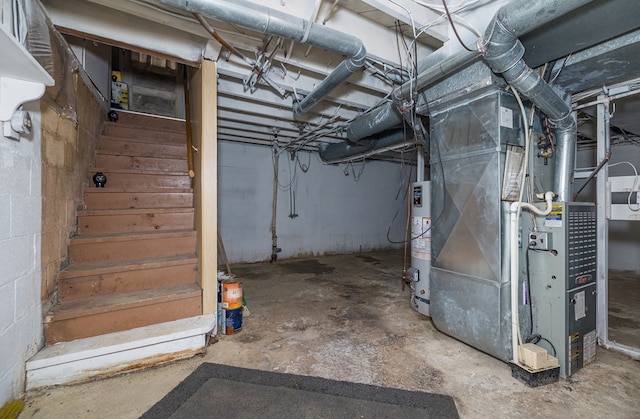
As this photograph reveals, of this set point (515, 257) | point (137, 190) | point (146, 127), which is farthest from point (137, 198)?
point (515, 257)

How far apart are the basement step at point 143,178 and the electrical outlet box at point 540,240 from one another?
3.15 meters

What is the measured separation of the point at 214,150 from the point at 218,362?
5.08ft

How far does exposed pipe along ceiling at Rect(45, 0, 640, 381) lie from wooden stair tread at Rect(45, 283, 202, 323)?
5.99 feet

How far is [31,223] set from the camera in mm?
1579

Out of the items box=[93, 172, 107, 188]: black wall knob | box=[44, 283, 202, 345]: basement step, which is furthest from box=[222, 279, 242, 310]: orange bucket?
box=[93, 172, 107, 188]: black wall knob

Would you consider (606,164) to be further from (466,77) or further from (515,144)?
(466,77)

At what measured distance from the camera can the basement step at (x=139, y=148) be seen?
119 inches

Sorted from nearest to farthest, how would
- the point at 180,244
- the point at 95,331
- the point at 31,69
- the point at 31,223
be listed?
the point at 31,69 → the point at 31,223 → the point at 95,331 → the point at 180,244

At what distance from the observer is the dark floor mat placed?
146 centimetres

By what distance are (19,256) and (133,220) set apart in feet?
3.51

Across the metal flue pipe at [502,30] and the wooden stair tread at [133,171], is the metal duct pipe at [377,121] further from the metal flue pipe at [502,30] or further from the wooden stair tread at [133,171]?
the wooden stair tread at [133,171]

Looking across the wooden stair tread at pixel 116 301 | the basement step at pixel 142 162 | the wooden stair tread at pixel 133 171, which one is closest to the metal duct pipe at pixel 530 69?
the wooden stair tread at pixel 116 301

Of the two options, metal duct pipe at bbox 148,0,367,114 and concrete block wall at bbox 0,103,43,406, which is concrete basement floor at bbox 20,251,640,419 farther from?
metal duct pipe at bbox 148,0,367,114

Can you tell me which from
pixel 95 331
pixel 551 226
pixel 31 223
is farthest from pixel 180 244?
pixel 551 226
